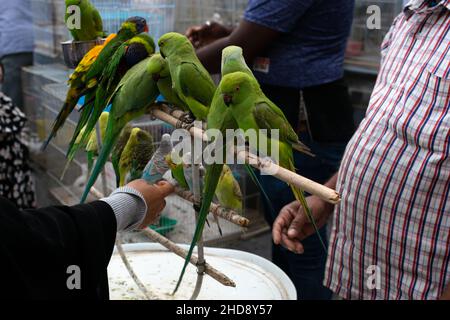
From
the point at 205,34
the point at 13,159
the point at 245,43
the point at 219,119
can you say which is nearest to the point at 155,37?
the point at 205,34

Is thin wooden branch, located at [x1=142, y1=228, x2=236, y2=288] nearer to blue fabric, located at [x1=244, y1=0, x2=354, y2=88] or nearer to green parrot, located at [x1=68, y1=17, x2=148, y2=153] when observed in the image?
green parrot, located at [x1=68, y1=17, x2=148, y2=153]

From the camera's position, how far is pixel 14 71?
327 cm

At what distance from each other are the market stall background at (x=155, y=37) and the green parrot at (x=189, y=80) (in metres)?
1.08

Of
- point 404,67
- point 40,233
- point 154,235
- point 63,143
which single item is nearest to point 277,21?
point 404,67

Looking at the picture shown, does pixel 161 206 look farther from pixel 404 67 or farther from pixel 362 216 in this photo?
pixel 404 67

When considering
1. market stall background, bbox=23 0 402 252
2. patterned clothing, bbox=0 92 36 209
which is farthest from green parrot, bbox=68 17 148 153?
patterned clothing, bbox=0 92 36 209

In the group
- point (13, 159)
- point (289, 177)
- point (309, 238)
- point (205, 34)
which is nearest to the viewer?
point (289, 177)

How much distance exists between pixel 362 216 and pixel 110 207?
1.83 ft

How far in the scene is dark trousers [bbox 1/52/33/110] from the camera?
3242mm

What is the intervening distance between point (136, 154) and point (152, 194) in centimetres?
15

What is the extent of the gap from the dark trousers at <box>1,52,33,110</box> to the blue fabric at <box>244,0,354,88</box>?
7.15 ft

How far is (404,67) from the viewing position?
1.15 meters

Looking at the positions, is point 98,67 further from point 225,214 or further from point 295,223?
point 295,223

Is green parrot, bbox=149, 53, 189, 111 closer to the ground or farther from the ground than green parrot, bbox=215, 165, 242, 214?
farther from the ground
